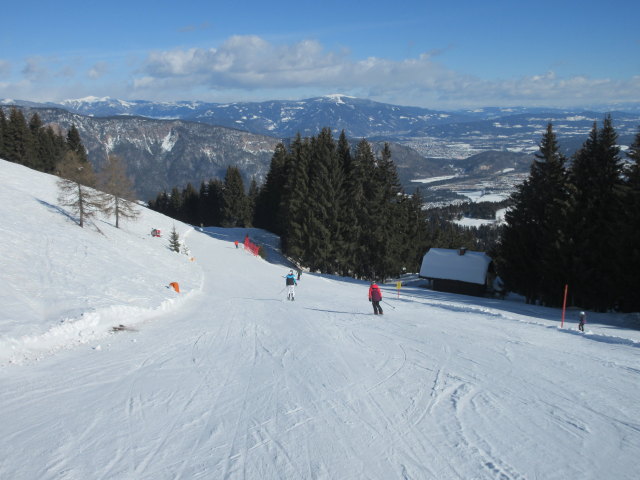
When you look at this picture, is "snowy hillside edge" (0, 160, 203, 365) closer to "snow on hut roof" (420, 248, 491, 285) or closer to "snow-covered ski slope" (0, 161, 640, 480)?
"snow-covered ski slope" (0, 161, 640, 480)

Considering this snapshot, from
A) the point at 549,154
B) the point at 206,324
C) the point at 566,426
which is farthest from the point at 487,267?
the point at 566,426

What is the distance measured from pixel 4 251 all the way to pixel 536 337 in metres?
19.9

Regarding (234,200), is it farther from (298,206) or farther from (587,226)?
(587,226)

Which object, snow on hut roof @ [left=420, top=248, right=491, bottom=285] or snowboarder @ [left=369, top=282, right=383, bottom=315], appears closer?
snowboarder @ [left=369, top=282, right=383, bottom=315]

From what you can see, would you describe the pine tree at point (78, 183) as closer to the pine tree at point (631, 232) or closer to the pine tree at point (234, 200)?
the pine tree at point (631, 232)

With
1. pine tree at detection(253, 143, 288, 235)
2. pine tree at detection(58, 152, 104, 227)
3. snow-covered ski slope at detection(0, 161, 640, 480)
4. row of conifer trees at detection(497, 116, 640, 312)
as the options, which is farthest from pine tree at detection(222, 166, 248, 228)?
snow-covered ski slope at detection(0, 161, 640, 480)

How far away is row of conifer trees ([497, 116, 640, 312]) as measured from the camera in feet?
77.0

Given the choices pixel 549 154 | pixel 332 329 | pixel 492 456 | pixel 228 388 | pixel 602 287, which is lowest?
pixel 602 287

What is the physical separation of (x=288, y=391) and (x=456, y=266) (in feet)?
116

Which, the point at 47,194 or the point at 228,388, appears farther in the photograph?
the point at 47,194

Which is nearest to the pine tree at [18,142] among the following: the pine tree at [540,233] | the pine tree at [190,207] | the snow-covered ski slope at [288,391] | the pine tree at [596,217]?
the pine tree at [190,207]

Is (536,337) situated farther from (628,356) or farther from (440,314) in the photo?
(440,314)

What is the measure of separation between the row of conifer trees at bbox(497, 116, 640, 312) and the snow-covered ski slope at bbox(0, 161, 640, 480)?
11.2 m

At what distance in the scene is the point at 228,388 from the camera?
28.2ft
